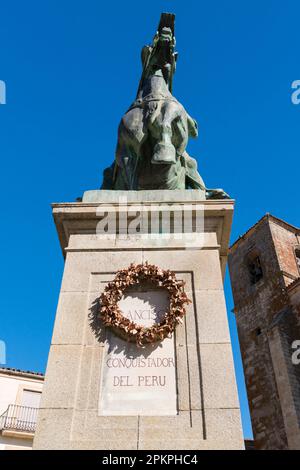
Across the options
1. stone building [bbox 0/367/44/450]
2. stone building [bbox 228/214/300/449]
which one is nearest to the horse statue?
stone building [bbox 228/214/300/449]

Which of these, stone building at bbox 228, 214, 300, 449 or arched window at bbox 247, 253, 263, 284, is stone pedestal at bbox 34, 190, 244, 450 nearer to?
stone building at bbox 228, 214, 300, 449

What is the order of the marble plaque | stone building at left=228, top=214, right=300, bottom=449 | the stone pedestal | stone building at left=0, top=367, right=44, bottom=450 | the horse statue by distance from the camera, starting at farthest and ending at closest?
stone building at left=228, top=214, right=300, bottom=449
stone building at left=0, top=367, right=44, bottom=450
the horse statue
the marble plaque
the stone pedestal

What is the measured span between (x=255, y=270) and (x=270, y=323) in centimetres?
645

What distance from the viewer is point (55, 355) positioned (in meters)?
3.59

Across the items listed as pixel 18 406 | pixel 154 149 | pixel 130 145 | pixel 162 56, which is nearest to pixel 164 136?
pixel 154 149

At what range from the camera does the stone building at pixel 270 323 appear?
2031 cm

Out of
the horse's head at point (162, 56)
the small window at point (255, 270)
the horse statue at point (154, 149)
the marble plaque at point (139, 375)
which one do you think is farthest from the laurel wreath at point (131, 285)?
the small window at point (255, 270)

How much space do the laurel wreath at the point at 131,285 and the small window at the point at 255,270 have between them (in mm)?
25932

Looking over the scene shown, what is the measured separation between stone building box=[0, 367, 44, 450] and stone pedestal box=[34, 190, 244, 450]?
18.4 meters

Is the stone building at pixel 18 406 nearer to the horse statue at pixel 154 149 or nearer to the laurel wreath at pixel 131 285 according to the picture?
the horse statue at pixel 154 149

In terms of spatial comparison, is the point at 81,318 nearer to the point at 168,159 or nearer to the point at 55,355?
the point at 55,355

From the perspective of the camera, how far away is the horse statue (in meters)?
5.32

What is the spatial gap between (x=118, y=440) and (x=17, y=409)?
21.2 metres
